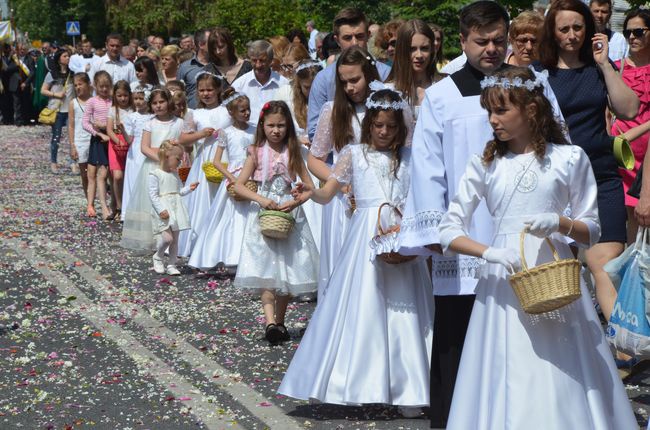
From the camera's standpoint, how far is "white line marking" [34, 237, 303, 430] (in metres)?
6.57

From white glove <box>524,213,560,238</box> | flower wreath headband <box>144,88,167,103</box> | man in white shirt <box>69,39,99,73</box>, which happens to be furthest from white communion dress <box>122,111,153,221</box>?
man in white shirt <box>69,39,99,73</box>

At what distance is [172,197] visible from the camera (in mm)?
11789

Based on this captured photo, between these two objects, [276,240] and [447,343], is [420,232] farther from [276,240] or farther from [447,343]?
[276,240]

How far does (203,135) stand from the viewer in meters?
11.9

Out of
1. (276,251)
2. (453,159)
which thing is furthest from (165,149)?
(453,159)

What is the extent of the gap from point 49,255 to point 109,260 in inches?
30.2

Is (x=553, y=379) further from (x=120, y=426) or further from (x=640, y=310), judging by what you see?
(x=120, y=426)

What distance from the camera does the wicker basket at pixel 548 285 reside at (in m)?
4.71

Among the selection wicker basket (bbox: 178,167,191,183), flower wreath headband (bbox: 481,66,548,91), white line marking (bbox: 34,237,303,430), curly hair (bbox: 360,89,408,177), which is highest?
flower wreath headband (bbox: 481,66,548,91)

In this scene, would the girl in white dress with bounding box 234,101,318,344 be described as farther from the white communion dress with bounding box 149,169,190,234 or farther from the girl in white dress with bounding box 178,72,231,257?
the girl in white dress with bounding box 178,72,231,257

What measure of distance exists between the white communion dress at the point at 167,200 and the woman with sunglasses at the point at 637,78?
14.5ft

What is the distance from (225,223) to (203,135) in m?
1.22

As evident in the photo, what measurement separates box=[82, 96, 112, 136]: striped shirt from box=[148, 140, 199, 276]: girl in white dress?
362 centimetres

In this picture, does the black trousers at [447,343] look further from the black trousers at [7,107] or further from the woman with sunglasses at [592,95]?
the black trousers at [7,107]
